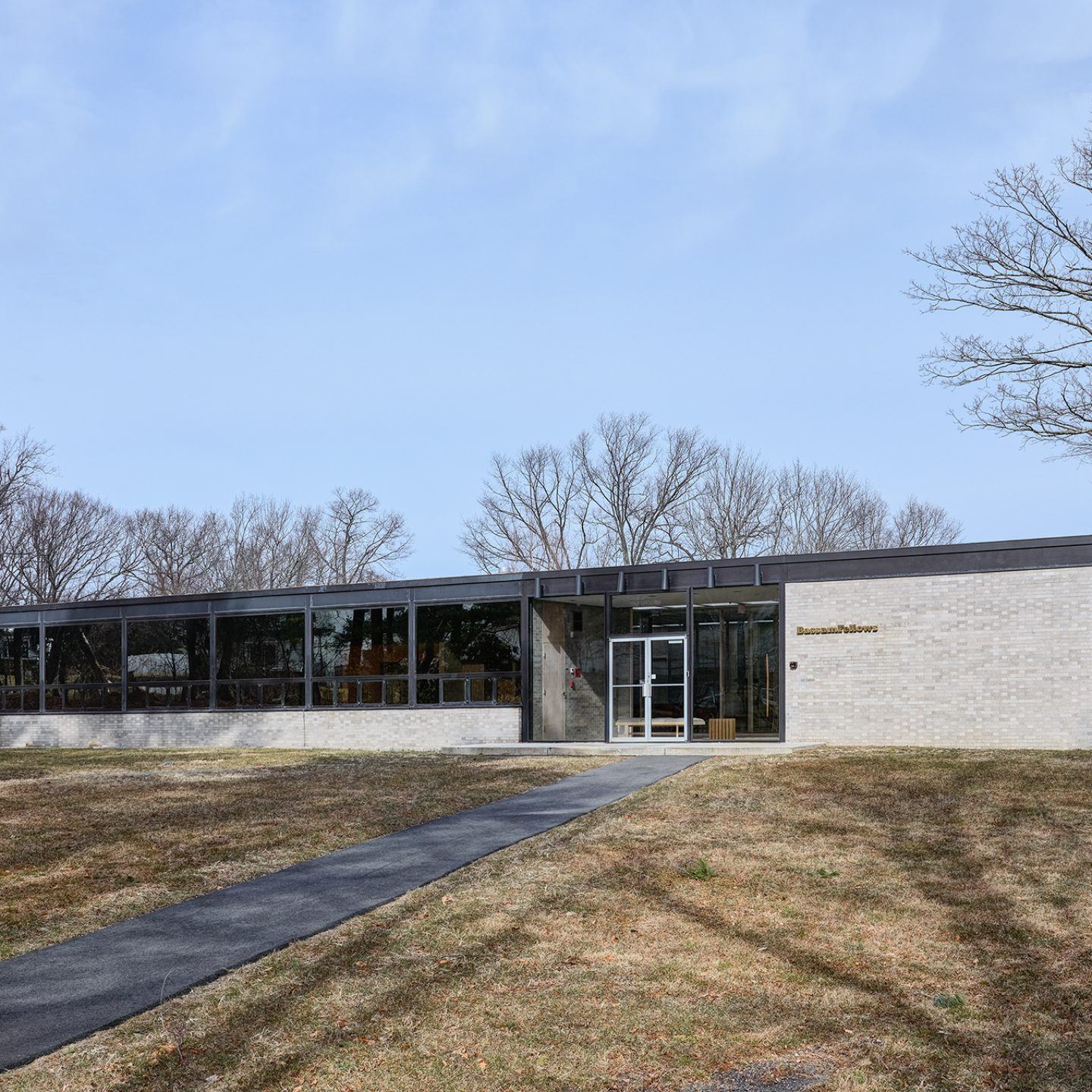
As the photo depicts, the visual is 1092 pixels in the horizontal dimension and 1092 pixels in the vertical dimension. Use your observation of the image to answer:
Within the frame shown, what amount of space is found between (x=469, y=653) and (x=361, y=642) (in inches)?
100

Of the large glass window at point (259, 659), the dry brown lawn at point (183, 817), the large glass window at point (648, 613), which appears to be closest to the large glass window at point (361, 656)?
the large glass window at point (259, 659)

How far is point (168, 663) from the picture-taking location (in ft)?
87.9

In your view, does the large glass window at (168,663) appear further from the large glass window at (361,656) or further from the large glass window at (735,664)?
the large glass window at (735,664)

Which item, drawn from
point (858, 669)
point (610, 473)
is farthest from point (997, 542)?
point (610, 473)

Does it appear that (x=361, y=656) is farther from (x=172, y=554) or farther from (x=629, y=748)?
(x=172, y=554)

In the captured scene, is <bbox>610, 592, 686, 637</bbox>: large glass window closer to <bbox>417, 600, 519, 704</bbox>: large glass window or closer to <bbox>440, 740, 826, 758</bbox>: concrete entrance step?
<bbox>417, 600, 519, 704</bbox>: large glass window

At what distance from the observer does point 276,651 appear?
25625 millimetres

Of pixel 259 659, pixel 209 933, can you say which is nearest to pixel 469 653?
pixel 259 659

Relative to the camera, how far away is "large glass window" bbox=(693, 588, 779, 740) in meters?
21.5

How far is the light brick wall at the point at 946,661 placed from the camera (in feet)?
61.6

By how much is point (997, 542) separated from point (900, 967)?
46.1 ft

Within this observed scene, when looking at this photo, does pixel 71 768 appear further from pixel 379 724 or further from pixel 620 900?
pixel 620 900

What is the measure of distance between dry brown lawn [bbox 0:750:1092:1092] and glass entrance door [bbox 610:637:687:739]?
11.9 meters

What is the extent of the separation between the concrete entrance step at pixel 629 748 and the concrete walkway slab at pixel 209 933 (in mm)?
8677
